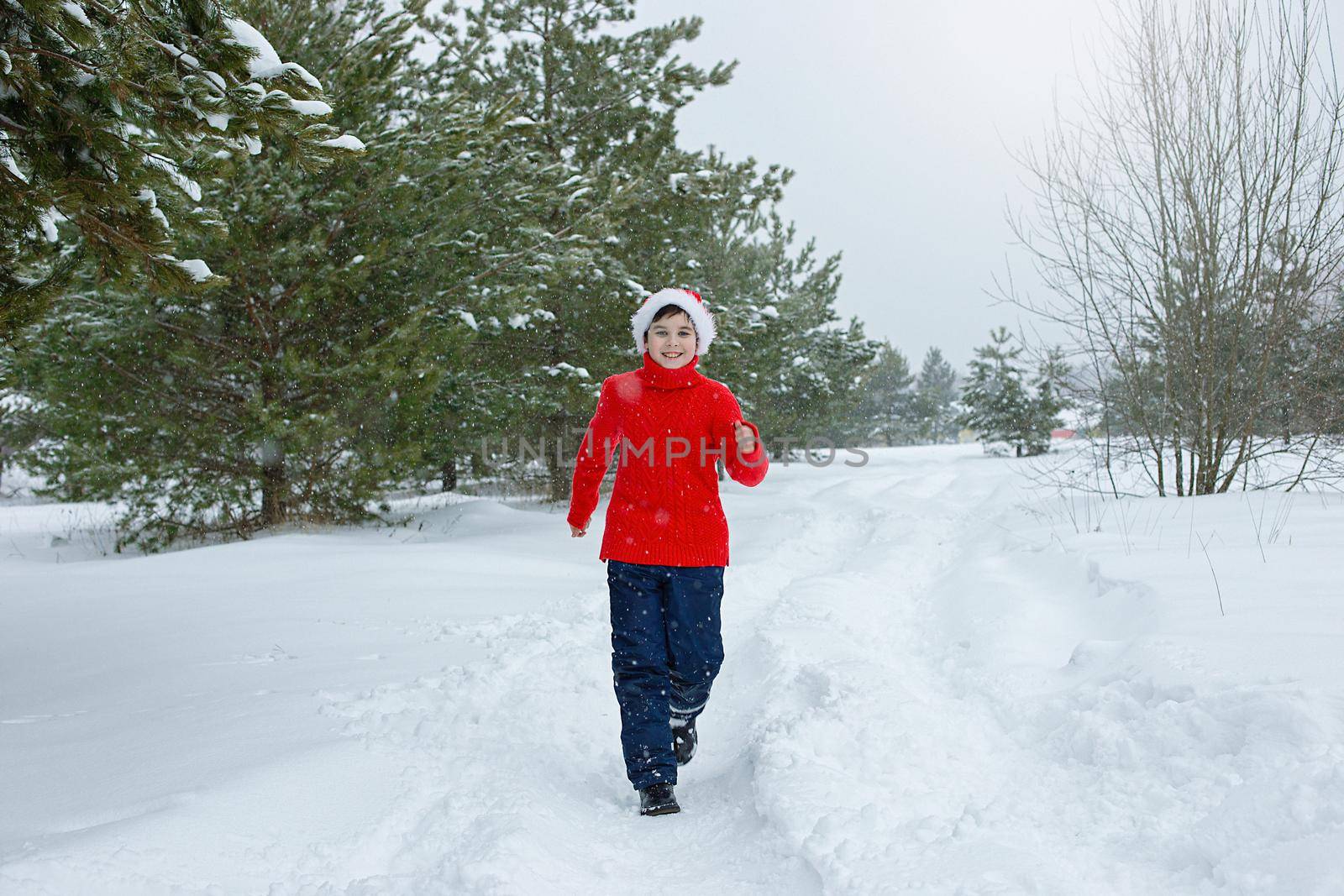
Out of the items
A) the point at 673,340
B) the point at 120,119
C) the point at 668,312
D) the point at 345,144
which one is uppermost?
the point at 120,119

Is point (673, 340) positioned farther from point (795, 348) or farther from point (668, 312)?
point (795, 348)

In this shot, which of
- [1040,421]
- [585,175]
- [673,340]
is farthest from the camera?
[1040,421]

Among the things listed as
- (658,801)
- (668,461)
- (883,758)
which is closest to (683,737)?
(658,801)

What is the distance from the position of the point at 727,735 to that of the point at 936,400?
175 feet

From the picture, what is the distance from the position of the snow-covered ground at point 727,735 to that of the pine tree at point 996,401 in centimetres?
2435

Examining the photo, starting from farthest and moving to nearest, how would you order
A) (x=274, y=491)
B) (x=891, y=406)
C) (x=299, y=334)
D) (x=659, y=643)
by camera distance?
(x=891, y=406) → (x=274, y=491) → (x=299, y=334) → (x=659, y=643)

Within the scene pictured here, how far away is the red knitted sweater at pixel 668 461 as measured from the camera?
298 centimetres

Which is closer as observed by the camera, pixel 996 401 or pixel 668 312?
pixel 668 312

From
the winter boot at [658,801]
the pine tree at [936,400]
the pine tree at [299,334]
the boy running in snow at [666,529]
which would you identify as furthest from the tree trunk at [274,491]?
the pine tree at [936,400]

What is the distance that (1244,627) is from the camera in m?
3.52

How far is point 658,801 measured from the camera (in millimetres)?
2762

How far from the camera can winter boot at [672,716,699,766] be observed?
3129 millimetres

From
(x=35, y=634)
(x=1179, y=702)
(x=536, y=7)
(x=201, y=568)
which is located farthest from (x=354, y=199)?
(x=1179, y=702)

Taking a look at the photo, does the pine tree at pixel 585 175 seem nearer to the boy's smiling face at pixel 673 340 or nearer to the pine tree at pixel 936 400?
the boy's smiling face at pixel 673 340
